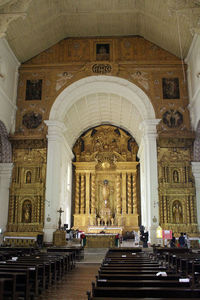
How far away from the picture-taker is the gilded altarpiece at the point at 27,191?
1867 centimetres

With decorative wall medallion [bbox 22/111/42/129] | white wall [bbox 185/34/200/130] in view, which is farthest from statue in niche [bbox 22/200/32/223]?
white wall [bbox 185/34/200/130]

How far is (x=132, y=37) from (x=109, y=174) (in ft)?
39.3

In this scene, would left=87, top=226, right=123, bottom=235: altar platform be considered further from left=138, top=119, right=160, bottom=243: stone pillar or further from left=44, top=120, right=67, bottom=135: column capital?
left=44, top=120, right=67, bottom=135: column capital

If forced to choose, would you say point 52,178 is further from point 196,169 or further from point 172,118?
point 196,169

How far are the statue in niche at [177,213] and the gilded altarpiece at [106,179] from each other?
7.65 m

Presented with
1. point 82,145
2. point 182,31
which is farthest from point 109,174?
point 182,31

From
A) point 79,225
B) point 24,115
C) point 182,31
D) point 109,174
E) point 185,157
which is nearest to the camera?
point 182,31

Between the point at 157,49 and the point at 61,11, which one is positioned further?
the point at 157,49

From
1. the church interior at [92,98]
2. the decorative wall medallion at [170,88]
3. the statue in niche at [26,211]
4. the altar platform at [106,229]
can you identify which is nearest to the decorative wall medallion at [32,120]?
the church interior at [92,98]

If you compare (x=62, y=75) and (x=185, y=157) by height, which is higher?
(x=62, y=75)

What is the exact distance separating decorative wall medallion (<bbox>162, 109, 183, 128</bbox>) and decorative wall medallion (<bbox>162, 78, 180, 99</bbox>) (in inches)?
41.5

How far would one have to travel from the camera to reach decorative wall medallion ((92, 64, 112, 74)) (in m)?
20.6

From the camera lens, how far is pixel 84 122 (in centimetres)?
2658

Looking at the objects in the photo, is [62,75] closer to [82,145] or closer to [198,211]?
[82,145]
